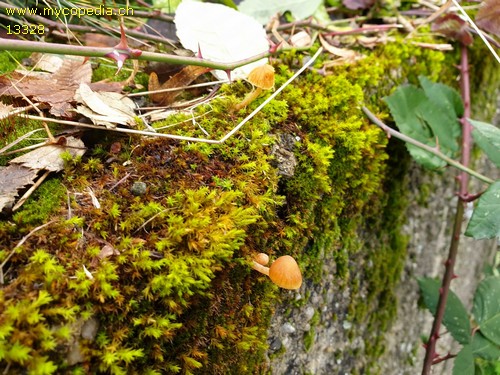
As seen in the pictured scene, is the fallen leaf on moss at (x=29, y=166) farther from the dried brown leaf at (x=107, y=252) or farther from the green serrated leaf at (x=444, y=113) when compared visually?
the green serrated leaf at (x=444, y=113)

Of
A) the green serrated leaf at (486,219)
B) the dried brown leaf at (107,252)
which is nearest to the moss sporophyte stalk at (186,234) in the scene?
the dried brown leaf at (107,252)

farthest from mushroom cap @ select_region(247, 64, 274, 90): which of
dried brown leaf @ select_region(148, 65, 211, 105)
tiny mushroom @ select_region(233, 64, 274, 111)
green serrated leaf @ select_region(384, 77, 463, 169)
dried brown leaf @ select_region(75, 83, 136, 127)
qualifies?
green serrated leaf @ select_region(384, 77, 463, 169)

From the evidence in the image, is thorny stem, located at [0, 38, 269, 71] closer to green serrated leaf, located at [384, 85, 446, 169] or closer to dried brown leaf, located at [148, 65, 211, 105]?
dried brown leaf, located at [148, 65, 211, 105]

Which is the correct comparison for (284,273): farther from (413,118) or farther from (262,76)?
(413,118)

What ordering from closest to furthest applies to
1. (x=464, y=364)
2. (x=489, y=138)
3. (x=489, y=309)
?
(x=489, y=138)
(x=464, y=364)
(x=489, y=309)

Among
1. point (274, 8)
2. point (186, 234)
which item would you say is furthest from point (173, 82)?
point (274, 8)

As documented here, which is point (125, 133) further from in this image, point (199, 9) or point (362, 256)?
point (362, 256)

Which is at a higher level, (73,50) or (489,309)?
(73,50)

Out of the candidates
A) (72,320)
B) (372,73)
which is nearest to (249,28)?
(372,73)
